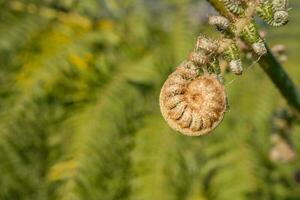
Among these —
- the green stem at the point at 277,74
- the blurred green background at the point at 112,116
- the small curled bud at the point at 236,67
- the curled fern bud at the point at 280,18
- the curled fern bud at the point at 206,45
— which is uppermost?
the curled fern bud at the point at 280,18

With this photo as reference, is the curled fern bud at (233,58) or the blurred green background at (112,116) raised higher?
the curled fern bud at (233,58)

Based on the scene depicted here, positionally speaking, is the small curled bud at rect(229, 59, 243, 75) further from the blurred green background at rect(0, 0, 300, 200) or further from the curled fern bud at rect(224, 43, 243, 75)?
the blurred green background at rect(0, 0, 300, 200)

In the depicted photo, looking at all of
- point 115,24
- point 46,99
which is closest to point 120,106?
point 46,99

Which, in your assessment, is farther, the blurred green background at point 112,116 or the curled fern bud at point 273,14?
the blurred green background at point 112,116

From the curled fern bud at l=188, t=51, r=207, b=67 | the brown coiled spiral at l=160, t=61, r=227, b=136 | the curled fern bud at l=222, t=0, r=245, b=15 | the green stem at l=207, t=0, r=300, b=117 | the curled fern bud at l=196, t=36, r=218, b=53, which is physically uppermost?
the curled fern bud at l=222, t=0, r=245, b=15

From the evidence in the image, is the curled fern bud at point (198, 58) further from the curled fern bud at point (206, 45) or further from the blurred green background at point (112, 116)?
the blurred green background at point (112, 116)

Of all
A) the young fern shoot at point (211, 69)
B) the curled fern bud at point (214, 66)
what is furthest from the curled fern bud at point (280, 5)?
the curled fern bud at point (214, 66)

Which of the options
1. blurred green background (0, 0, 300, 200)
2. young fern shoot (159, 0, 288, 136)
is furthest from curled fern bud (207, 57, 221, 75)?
blurred green background (0, 0, 300, 200)

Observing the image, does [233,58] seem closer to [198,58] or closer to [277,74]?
[198,58]
